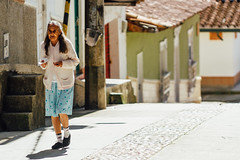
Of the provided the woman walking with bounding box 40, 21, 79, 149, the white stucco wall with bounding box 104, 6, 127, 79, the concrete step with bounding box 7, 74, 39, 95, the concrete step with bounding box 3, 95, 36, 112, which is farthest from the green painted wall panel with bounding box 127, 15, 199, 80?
the woman walking with bounding box 40, 21, 79, 149

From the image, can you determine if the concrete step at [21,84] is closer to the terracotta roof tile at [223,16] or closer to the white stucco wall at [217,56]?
the terracotta roof tile at [223,16]

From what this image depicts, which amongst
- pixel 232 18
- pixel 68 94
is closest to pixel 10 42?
pixel 68 94

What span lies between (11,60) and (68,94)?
3259 mm

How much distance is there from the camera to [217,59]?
30.9m

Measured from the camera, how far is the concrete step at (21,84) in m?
9.84

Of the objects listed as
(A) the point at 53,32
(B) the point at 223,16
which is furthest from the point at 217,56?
(A) the point at 53,32

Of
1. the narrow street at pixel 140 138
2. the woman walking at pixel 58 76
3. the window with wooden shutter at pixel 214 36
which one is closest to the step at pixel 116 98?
the narrow street at pixel 140 138

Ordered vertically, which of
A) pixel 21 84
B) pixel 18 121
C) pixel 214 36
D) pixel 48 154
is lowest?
pixel 48 154

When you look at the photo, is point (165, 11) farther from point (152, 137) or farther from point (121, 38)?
point (152, 137)

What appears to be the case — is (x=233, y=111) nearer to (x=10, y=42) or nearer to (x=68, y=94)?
(x=10, y=42)

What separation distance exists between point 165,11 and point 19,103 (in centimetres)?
1441

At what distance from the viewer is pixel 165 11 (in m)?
23.7

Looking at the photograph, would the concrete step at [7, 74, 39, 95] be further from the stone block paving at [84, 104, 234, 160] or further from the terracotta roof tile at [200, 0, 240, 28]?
the terracotta roof tile at [200, 0, 240, 28]

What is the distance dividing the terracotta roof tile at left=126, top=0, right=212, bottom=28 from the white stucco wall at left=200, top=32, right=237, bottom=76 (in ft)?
13.3
